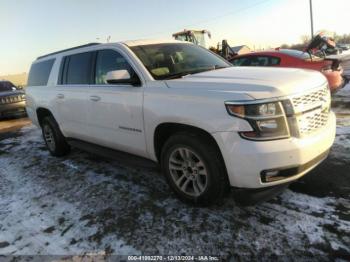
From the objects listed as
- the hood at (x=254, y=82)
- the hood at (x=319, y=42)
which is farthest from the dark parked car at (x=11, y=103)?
the hood at (x=254, y=82)

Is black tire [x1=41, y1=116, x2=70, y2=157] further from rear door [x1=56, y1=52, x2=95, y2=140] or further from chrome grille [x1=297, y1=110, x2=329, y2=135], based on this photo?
chrome grille [x1=297, y1=110, x2=329, y2=135]

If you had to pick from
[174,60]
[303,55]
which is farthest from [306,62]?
[174,60]

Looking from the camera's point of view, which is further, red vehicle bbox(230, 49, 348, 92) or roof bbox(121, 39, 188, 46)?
red vehicle bbox(230, 49, 348, 92)

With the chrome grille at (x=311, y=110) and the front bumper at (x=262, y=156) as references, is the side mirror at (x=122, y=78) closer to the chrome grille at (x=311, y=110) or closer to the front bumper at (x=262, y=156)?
the front bumper at (x=262, y=156)

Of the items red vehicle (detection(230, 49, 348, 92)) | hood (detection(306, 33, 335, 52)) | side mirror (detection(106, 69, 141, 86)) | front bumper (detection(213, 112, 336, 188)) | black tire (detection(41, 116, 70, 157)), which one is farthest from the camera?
hood (detection(306, 33, 335, 52))

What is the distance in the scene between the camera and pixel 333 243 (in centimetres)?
284

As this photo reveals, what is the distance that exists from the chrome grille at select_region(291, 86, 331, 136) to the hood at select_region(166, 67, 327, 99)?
82 millimetres

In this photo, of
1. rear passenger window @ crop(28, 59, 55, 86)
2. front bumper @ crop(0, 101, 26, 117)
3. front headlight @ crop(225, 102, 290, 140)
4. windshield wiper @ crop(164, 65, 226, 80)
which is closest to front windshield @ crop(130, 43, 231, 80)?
windshield wiper @ crop(164, 65, 226, 80)

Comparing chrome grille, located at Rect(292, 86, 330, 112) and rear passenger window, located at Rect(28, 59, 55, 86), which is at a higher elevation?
rear passenger window, located at Rect(28, 59, 55, 86)

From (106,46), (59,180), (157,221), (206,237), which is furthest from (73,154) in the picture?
(206,237)

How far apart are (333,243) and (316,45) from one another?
7.97m

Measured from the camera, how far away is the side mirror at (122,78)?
3893 millimetres

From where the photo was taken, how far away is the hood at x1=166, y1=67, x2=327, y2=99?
300 centimetres

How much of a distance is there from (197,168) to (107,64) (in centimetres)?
205
